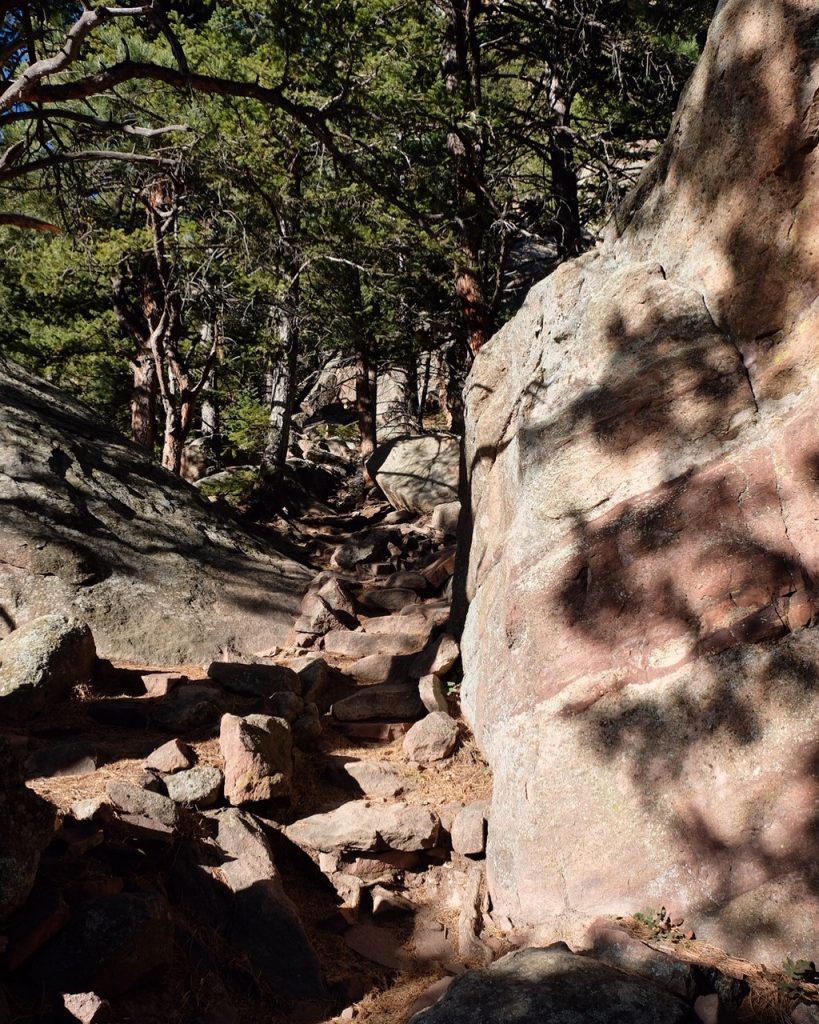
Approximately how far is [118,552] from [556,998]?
593cm

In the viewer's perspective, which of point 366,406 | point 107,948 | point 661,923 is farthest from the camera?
point 366,406

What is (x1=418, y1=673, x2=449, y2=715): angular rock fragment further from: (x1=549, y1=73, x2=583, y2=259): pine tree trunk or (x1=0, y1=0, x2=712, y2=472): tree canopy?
(x1=549, y1=73, x2=583, y2=259): pine tree trunk

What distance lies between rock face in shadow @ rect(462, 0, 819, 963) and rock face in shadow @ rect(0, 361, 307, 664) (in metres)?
3.11

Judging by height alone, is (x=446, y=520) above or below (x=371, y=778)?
above

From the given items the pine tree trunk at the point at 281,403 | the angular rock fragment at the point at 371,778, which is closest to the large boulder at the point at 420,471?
the pine tree trunk at the point at 281,403

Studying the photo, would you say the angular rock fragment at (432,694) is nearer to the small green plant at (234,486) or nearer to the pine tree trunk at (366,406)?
the small green plant at (234,486)

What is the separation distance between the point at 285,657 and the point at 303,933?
3.63 metres

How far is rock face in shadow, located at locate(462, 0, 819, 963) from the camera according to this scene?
11.7ft

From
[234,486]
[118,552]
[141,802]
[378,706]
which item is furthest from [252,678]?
[234,486]

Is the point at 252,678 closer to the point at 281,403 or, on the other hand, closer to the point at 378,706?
the point at 378,706

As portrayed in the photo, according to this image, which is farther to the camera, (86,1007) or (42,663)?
(42,663)

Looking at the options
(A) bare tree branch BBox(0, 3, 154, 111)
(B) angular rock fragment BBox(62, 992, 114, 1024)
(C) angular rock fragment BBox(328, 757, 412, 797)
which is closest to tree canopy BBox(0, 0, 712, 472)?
(A) bare tree branch BBox(0, 3, 154, 111)

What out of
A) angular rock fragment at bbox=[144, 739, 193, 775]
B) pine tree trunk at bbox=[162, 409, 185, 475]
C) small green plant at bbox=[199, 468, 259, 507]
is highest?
pine tree trunk at bbox=[162, 409, 185, 475]

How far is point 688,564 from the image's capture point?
408 cm
